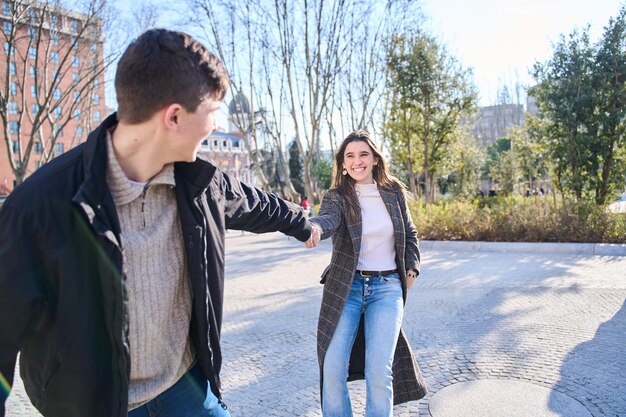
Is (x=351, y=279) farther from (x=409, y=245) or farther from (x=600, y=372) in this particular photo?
(x=600, y=372)

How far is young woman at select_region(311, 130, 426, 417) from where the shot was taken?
2758 millimetres

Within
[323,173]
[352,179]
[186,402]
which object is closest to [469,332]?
[352,179]

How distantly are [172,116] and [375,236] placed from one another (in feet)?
6.43

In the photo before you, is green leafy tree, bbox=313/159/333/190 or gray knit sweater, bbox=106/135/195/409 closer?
gray knit sweater, bbox=106/135/195/409

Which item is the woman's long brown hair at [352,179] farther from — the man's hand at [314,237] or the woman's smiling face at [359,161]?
the man's hand at [314,237]

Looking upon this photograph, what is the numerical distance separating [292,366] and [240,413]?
964 mm

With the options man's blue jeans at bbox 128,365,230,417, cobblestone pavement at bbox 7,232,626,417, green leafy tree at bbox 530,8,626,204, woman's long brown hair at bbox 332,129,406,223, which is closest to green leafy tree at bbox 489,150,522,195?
green leafy tree at bbox 530,8,626,204

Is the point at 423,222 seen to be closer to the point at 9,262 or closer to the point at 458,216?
the point at 458,216

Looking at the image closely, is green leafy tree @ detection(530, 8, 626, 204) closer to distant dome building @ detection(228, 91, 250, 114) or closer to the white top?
the white top

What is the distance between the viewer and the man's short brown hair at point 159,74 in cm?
149

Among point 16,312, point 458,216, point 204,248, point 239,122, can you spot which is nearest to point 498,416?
point 204,248

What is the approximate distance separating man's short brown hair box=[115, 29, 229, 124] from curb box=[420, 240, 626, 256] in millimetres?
10276

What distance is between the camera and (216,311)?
1908 millimetres

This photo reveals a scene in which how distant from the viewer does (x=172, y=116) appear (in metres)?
1.58
